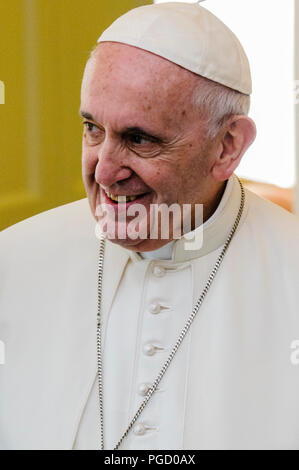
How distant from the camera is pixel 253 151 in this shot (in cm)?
366

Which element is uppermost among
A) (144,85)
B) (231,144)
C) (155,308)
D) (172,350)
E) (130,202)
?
(144,85)

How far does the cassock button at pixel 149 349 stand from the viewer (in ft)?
7.20

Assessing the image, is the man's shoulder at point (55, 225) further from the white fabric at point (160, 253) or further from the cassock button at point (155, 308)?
the cassock button at point (155, 308)

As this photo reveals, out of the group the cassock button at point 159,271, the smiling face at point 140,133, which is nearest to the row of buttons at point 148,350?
the cassock button at point 159,271

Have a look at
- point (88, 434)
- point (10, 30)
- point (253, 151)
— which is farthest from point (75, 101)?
point (88, 434)

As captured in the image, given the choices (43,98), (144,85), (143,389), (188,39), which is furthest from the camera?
(43,98)

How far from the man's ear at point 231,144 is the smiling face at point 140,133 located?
0.11 feet

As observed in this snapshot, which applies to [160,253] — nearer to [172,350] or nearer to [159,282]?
[159,282]

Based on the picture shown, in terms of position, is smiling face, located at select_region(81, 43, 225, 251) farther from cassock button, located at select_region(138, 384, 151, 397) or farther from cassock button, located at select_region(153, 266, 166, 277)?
cassock button, located at select_region(138, 384, 151, 397)

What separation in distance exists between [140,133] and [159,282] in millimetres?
421

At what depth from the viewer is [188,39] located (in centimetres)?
207

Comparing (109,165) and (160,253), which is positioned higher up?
(109,165)

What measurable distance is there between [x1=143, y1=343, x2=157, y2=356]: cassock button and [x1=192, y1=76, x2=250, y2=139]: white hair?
54cm

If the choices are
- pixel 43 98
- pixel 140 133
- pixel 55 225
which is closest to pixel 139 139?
pixel 140 133
